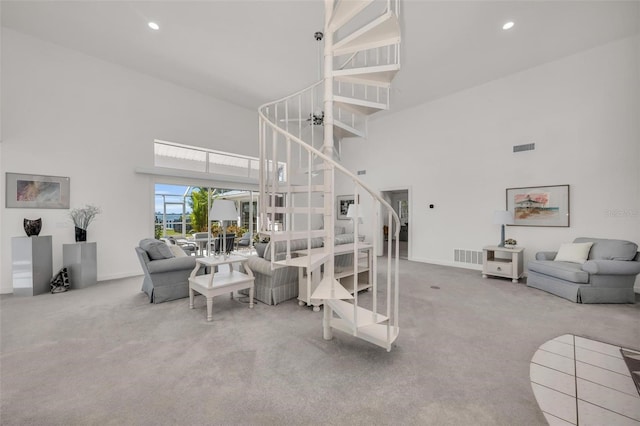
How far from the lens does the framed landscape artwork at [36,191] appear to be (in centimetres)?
380

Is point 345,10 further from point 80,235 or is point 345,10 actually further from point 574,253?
point 80,235

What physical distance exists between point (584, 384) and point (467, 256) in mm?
4005

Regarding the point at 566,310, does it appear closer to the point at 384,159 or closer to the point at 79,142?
the point at 384,159

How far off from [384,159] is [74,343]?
6.71m

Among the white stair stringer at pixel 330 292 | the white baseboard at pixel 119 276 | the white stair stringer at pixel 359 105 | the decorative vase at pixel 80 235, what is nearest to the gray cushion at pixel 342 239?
the white stair stringer at pixel 330 292

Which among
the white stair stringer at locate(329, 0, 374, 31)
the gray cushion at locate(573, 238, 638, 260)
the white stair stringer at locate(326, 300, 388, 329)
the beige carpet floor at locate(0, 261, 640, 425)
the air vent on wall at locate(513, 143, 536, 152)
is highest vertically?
the white stair stringer at locate(329, 0, 374, 31)

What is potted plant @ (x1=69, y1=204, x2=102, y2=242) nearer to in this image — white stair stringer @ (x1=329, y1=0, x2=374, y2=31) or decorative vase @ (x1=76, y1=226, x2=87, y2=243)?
decorative vase @ (x1=76, y1=226, x2=87, y2=243)

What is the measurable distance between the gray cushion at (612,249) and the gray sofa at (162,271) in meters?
5.78

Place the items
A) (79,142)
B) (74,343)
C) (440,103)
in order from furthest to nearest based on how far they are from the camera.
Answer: (440,103)
(79,142)
(74,343)

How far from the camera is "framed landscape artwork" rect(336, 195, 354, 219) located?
8.12 m

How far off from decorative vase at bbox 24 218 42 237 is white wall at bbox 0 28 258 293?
9.2 inches

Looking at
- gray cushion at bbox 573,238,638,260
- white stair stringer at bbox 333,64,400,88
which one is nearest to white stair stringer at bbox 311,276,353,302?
white stair stringer at bbox 333,64,400,88

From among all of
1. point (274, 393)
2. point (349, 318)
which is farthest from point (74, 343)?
point (349, 318)

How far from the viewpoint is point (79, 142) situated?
4.31 metres
